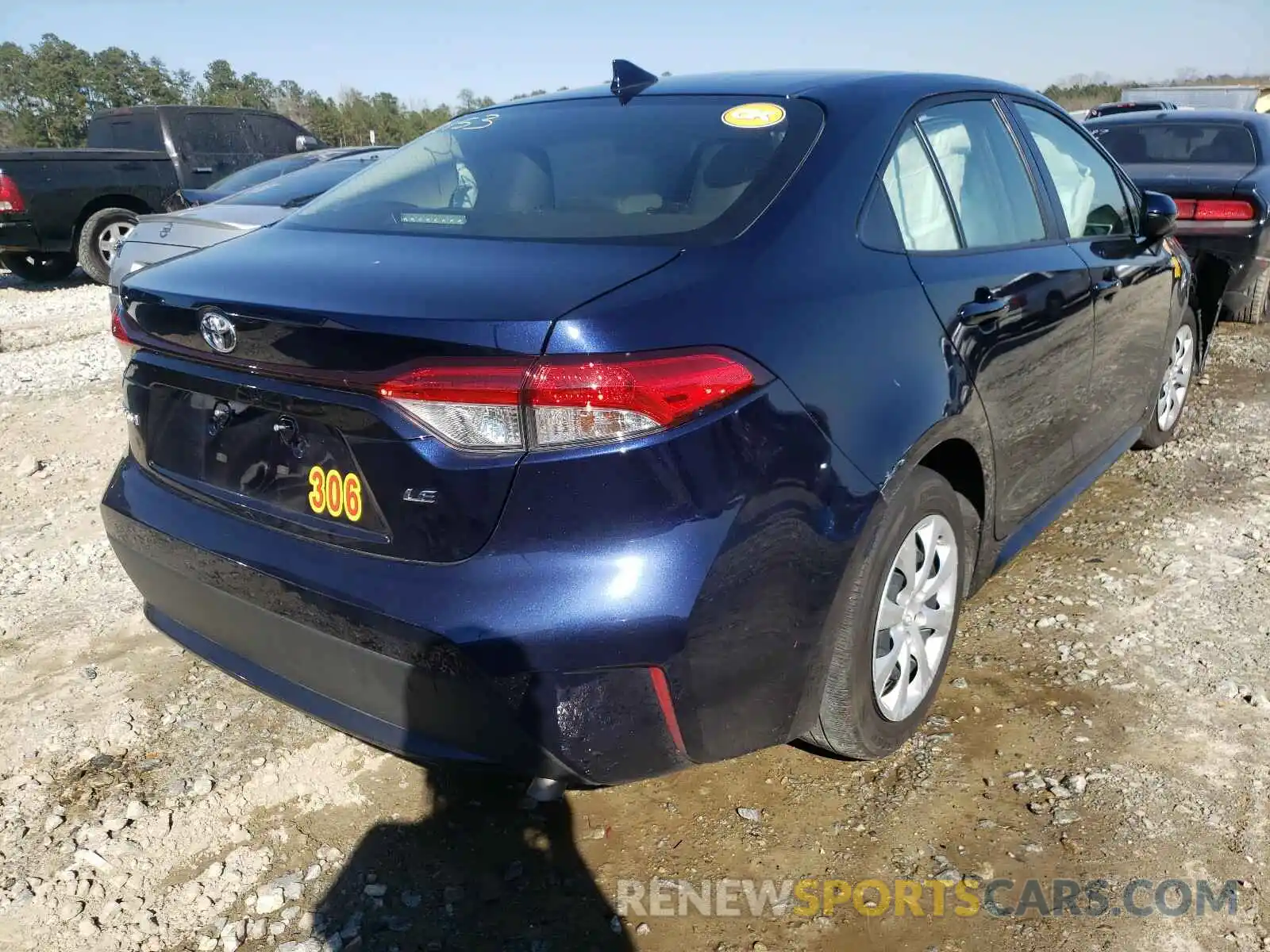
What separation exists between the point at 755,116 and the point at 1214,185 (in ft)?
17.1

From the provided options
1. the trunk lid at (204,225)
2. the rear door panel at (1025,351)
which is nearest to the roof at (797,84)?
the rear door panel at (1025,351)

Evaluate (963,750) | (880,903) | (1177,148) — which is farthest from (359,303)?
(1177,148)

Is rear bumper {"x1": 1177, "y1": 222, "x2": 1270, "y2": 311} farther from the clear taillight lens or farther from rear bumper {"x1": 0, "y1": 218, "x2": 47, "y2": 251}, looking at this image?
rear bumper {"x1": 0, "y1": 218, "x2": 47, "y2": 251}

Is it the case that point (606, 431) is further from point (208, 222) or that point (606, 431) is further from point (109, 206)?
point (109, 206)

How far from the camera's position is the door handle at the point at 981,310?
8.07ft

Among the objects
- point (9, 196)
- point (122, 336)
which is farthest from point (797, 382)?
point (9, 196)

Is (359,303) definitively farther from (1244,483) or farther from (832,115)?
Result: (1244,483)

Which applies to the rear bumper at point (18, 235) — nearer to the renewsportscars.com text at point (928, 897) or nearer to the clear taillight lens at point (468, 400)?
the clear taillight lens at point (468, 400)

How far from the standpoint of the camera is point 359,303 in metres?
1.84

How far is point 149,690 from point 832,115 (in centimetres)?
251

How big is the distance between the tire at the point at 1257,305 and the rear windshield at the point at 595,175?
19.5ft

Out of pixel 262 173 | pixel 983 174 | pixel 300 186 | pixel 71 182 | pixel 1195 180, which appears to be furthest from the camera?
pixel 71 182

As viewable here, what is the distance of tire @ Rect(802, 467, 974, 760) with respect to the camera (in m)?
2.16

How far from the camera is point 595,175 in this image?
245 centimetres
